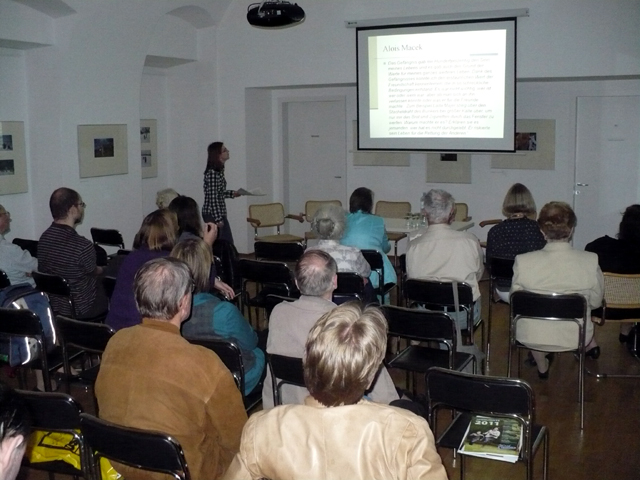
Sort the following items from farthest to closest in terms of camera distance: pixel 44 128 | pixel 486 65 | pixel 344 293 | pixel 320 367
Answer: pixel 486 65, pixel 44 128, pixel 344 293, pixel 320 367

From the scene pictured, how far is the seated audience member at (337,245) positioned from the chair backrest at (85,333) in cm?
166

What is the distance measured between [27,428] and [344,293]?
3.35 meters

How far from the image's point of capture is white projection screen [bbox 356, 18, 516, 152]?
26.2ft

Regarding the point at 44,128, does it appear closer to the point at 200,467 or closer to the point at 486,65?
the point at 486,65

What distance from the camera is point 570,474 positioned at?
3.59 m

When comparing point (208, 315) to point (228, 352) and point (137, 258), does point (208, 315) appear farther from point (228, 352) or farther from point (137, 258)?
point (137, 258)

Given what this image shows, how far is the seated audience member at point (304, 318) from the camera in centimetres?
313

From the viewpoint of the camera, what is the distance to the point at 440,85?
8.22m

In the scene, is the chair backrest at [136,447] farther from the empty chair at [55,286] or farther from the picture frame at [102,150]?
the picture frame at [102,150]

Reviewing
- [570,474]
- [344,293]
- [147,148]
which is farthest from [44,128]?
[570,474]

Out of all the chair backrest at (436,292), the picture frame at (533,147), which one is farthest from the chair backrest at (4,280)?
the picture frame at (533,147)

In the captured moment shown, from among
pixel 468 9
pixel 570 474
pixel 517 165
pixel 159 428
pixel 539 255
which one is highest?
pixel 468 9

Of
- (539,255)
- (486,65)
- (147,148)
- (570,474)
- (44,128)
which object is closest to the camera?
(570,474)

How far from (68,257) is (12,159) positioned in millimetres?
2833
